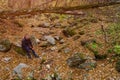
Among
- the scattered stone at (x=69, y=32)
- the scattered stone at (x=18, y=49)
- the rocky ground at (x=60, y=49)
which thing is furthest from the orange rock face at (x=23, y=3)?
the scattered stone at (x=18, y=49)

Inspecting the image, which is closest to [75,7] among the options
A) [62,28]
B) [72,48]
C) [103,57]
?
[103,57]

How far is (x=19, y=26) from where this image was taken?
1159 centimetres

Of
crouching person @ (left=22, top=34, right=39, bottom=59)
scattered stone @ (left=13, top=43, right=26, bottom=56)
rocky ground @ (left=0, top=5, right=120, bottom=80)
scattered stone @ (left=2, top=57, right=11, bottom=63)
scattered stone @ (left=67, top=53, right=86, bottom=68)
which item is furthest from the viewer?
scattered stone @ (left=13, top=43, right=26, bottom=56)

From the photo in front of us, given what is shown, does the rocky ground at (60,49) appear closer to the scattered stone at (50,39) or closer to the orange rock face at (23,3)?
the scattered stone at (50,39)

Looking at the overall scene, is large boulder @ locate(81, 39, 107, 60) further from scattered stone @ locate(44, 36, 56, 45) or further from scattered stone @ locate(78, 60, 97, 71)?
scattered stone @ locate(44, 36, 56, 45)

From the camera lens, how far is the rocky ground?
806 cm

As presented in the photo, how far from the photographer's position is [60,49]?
9469 millimetres

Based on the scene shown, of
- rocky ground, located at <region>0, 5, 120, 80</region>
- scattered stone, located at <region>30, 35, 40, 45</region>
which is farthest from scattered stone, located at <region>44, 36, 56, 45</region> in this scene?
scattered stone, located at <region>30, 35, 40, 45</region>

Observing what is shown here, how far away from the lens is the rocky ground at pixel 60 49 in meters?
8.06

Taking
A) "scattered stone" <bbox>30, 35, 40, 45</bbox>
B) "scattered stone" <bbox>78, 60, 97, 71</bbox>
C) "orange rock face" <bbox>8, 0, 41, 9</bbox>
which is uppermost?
"orange rock face" <bbox>8, 0, 41, 9</bbox>

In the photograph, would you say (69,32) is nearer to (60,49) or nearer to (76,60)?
(60,49)

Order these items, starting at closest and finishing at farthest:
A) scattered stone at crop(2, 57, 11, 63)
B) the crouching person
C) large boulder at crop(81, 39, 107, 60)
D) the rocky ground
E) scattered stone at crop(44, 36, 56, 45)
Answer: the rocky ground → large boulder at crop(81, 39, 107, 60) → scattered stone at crop(2, 57, 11, 63) → the crouching person → scattered stone at crop(44, 36, 56, 45)

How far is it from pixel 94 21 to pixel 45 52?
339cm

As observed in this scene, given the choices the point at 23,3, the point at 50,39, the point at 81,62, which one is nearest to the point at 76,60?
the point at 81,62
